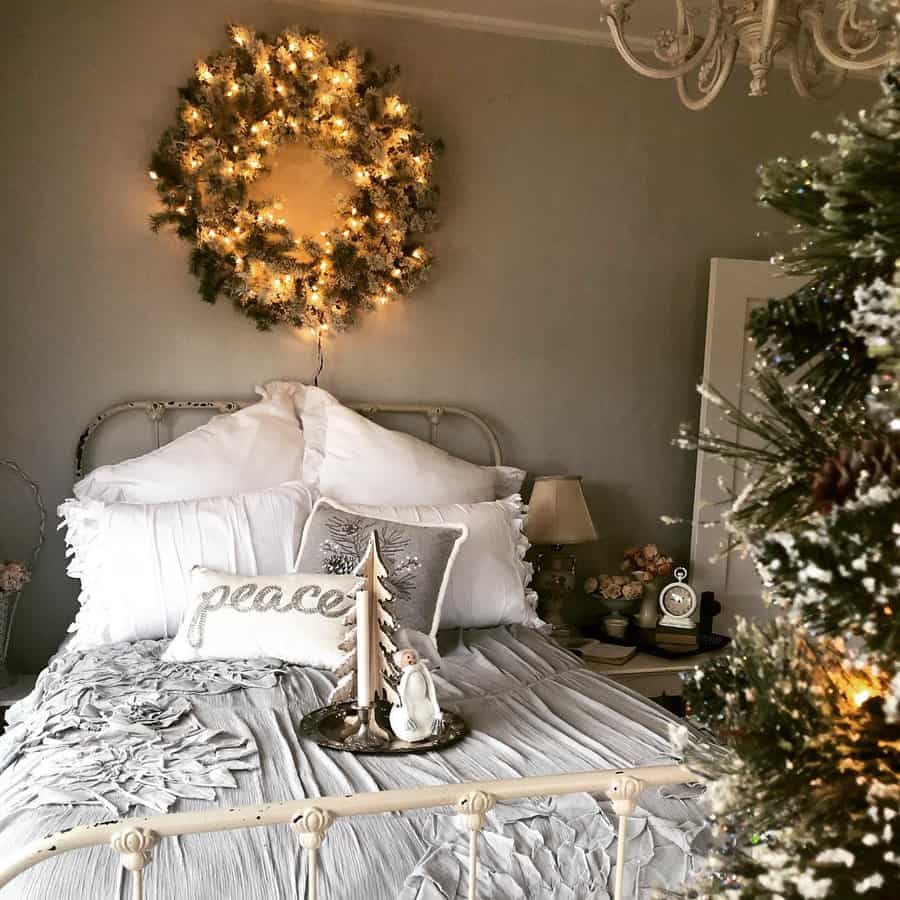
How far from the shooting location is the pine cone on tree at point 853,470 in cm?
64

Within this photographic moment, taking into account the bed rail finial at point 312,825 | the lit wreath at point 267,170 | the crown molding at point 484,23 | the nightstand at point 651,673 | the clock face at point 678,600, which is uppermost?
the crown molding at point 484,23

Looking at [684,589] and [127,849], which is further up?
[127,849]

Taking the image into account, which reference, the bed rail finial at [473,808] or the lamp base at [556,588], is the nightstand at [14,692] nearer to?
the lamp base at [556,588]

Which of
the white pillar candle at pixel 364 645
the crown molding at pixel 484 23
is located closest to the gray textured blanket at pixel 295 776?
the white pillar candle at pixel 364 645

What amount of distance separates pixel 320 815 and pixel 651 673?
2.18 m

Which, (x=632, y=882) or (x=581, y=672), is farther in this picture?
(x=581, y=672)

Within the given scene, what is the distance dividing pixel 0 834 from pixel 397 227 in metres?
2.28

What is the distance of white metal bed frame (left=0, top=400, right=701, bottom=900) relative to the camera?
1097mm

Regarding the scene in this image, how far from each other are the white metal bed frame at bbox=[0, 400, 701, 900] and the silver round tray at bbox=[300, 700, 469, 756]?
0.47 m

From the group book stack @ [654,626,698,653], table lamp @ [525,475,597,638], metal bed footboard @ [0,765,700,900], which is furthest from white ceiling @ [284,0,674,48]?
metal bed footboard @ [0,765,700,900]

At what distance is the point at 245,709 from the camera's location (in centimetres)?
203

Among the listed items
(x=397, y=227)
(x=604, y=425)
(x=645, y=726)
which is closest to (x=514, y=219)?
(x=397, y=227)

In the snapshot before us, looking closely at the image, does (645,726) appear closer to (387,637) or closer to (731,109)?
(387,637)

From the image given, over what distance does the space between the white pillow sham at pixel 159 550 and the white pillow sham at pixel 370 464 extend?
246 mm
